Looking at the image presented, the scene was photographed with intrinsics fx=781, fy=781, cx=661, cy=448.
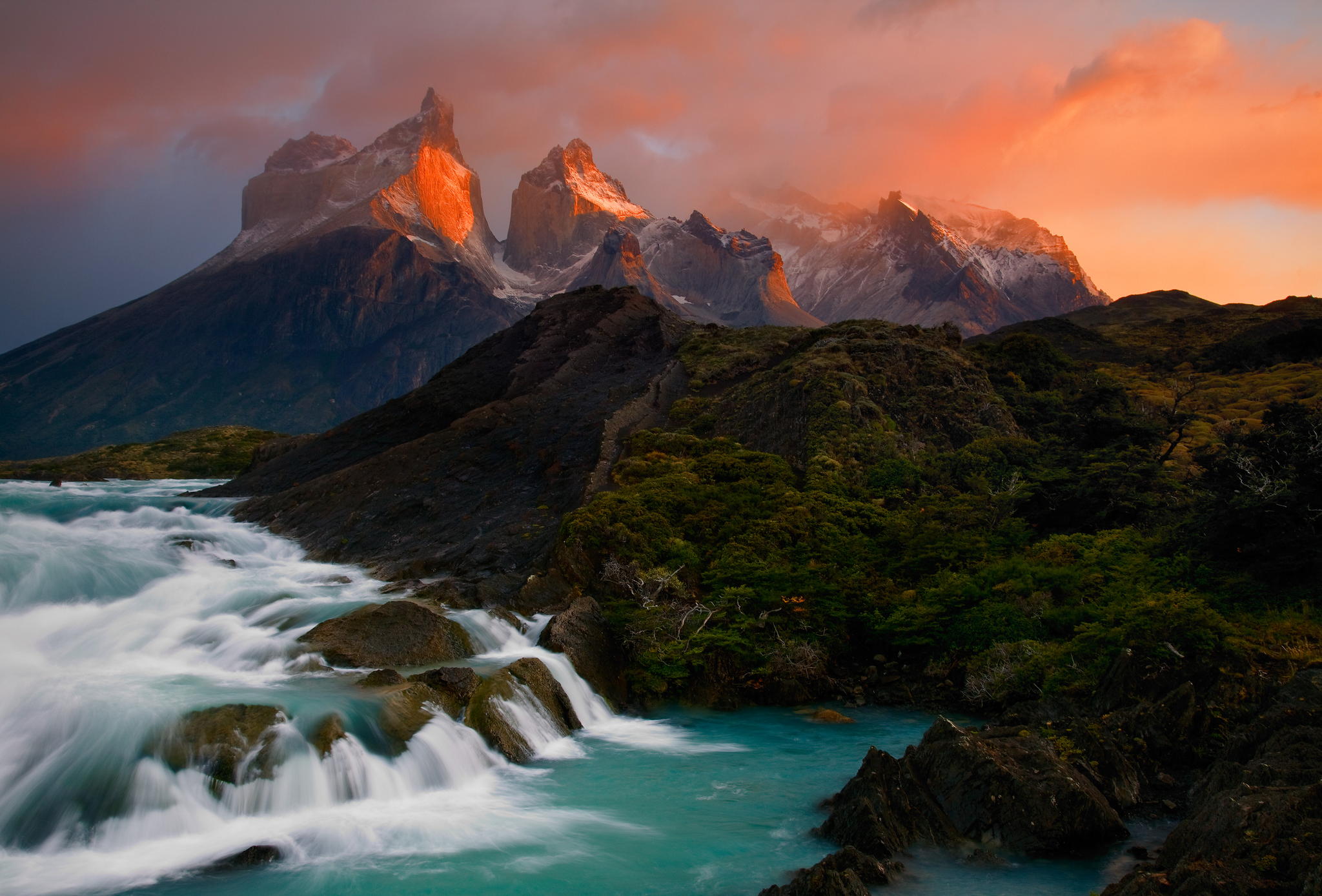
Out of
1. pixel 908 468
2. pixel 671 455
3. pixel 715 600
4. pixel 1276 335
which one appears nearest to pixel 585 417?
pixel 671 455

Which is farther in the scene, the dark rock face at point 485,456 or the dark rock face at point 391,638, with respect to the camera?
the dark rock face at point 485,456

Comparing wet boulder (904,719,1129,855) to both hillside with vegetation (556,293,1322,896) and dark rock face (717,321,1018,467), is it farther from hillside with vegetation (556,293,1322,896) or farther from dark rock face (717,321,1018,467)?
dark rock face (717,321,1018,467)

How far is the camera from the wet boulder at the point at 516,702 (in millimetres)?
16797

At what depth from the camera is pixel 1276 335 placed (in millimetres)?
54906

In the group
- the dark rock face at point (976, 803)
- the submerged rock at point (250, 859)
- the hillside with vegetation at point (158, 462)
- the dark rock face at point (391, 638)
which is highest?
the hillside with vegetation at point (158, 462)

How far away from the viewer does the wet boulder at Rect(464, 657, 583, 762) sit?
16.8 meters

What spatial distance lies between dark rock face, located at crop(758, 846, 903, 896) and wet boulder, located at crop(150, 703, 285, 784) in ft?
29.3

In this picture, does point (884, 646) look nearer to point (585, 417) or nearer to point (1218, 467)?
point (1218, 467)

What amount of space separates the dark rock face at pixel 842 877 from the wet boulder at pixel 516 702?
801 centimetres

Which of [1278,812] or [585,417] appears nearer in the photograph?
[1278,812]

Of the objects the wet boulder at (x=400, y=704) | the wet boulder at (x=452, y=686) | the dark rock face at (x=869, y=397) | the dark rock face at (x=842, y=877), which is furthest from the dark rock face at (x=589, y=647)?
the dark rock face at (x=869, y=397)

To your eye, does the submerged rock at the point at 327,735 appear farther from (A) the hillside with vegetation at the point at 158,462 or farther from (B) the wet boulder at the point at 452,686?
(A) the hillside with vegetation at the point at 158,462

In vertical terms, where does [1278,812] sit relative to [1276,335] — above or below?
below

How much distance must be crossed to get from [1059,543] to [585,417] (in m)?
26.8
